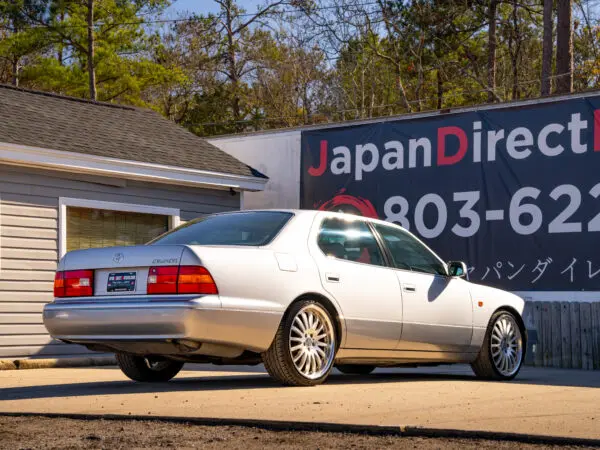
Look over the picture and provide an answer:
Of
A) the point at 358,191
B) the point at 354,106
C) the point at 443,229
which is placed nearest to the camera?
the point at 443,229

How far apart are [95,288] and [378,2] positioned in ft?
101

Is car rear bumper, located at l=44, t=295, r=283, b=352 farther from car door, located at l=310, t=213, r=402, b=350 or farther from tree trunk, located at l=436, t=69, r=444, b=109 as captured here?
tree trunk, located at l=436, t=69, r=444, b=109

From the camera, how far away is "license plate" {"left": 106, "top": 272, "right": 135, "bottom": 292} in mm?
7887

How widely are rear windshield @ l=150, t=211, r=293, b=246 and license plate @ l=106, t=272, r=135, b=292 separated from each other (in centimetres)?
79

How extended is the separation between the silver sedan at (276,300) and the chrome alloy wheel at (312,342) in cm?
1

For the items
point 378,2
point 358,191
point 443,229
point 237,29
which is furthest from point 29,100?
point 237,29

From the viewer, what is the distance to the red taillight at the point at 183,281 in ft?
25.0

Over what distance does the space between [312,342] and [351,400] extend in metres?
1.16

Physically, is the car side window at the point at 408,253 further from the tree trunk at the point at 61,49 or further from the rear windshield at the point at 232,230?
the tree trunk at the point at 61,49

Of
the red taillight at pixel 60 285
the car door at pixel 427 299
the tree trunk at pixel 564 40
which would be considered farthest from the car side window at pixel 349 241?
the tree trunk at pixel 564 40

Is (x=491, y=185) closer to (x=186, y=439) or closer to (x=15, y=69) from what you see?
(x=186, y=439)

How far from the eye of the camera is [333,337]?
8430mm

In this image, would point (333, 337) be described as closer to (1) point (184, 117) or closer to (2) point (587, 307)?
(2) point (587, 307)

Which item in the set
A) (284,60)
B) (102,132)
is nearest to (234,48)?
(284,60)
